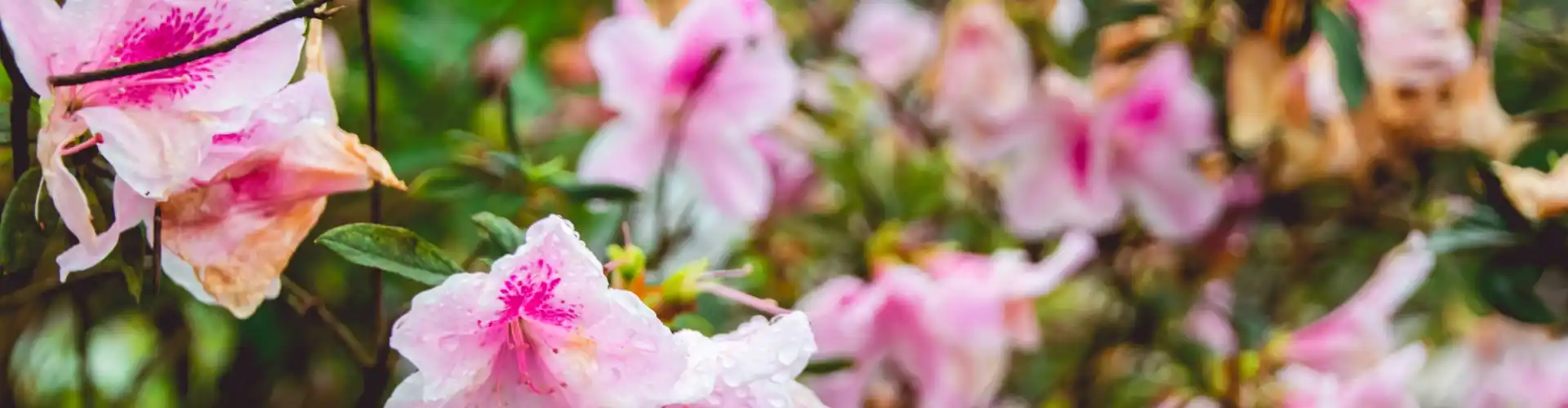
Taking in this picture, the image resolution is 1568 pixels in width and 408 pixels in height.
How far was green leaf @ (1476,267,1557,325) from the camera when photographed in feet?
1.91

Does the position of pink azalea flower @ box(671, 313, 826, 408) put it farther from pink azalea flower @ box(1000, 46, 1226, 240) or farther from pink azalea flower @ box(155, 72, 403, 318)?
pink azalea flower @ box(1000, 46, 1226, 240)

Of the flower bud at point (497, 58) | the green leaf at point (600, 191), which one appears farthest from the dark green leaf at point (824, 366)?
the flower bud at point (497, 58)

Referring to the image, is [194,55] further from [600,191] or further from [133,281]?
[600,191]

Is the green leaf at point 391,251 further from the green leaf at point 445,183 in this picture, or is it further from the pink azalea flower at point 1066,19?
the pink azalea flower at point 1066,19

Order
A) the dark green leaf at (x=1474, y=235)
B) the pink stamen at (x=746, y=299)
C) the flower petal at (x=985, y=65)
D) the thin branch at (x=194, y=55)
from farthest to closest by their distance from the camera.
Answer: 1. the flower petal at (x=985, y=65)
2. the dark green leaf at (x=1474, y=235)
3. the pink stamen at (x=746, y=299)
4. the thin branch at (x=194, y=55)

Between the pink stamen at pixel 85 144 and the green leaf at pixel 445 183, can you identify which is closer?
the pink stamen at pixel 85 144

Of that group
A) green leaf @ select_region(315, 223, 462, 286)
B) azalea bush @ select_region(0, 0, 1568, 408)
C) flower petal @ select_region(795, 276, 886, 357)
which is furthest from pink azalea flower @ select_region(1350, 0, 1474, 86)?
green leaf @ select_region(315, 223, 462, 286)

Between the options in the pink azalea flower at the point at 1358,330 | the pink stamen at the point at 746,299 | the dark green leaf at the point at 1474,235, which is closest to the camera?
the pink stamen at the point at 746,299

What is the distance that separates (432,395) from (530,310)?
0.13ft

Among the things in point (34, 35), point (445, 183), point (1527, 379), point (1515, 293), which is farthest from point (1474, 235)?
point (34, 35)

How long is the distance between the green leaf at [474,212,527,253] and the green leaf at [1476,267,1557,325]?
478 mm

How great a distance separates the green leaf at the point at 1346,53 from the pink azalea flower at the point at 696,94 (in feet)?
0.95

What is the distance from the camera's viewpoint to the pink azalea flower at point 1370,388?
66 centimetres

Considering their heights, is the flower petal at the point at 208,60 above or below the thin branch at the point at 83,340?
above
